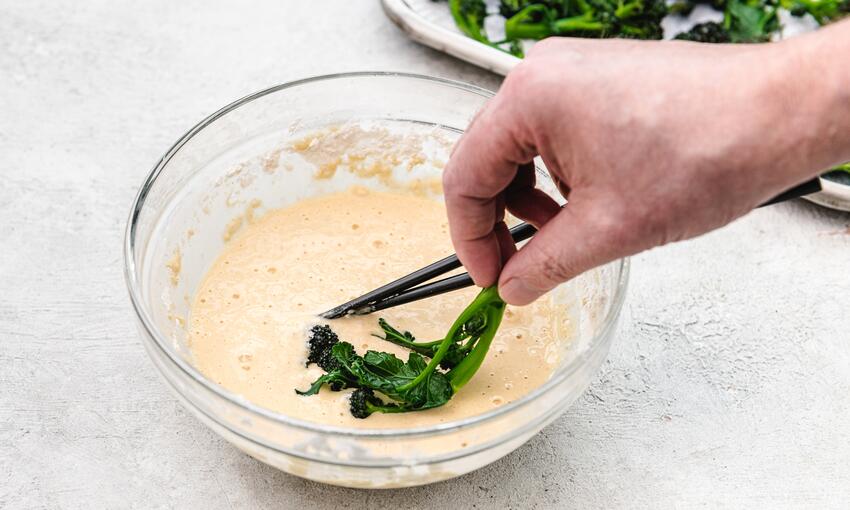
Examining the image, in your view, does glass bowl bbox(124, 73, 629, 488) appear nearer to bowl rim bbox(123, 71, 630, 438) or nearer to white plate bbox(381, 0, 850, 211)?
bowl rim bbox(123, 71, 630, 438)

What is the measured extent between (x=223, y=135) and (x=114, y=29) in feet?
2.86

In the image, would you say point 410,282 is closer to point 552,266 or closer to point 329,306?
point 329,306

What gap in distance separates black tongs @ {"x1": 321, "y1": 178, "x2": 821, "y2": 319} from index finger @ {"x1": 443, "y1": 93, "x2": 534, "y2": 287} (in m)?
0.17

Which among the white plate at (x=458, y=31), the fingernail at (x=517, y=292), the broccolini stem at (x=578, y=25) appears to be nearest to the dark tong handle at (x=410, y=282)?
the fingernail at (x=517, y=292)

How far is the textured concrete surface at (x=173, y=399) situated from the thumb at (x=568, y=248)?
496 millimetres

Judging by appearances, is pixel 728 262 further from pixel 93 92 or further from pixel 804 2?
pixel 93 92

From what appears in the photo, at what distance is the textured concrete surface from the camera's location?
174 cm

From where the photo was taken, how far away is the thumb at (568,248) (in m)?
1.28

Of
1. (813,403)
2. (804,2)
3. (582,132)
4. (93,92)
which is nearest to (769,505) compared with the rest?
(813,403)

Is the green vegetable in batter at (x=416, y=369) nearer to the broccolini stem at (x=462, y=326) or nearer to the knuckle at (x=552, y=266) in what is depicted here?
the broccolini stem at (x=462, y=326)

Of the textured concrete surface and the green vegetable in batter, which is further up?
the green vegetable in batter

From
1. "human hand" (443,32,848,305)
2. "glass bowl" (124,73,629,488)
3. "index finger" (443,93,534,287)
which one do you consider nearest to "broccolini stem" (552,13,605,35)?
"glass bowl" (124,73,629,488)

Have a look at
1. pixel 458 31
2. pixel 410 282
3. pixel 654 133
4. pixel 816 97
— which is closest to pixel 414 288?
pixel 410 282

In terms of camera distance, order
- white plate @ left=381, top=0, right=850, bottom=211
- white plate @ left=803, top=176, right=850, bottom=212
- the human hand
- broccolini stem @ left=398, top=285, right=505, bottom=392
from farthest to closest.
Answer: white plate @ left=381, top=0, right=850, bottom=211 < white plate @ left=803, top=176, right=850, bottom=212 < broccolini stem @ left=398, top=285, right=505, bottom=392 < the human hand
